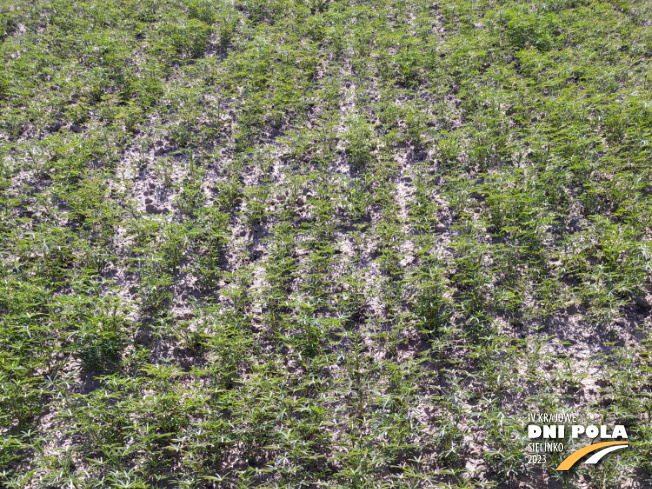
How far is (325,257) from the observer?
5.55 meters

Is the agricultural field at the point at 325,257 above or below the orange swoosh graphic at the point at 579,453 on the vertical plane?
above

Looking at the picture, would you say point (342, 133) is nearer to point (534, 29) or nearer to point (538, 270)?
point (538, 270)

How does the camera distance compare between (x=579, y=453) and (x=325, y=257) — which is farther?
(x=325, y=257)

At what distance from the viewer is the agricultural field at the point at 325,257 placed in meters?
3.89

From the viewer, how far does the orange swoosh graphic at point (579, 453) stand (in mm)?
3550

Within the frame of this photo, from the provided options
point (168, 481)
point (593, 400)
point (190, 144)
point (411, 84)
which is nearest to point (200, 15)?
point (190, 144)

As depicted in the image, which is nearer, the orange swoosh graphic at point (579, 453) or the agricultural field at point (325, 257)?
the orange swoosh graphic at point (579, 453)
